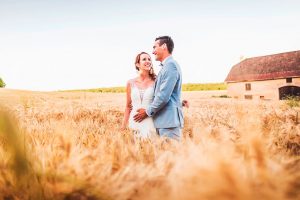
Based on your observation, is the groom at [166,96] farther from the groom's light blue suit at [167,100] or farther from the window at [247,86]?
the window at [247,86]

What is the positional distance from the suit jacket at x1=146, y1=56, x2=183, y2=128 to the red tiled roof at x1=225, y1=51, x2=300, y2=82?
1493 inches

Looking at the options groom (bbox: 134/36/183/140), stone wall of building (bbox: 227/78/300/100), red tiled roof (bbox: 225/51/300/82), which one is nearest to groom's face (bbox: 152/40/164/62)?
groom (bbox: 134/36/183/140)

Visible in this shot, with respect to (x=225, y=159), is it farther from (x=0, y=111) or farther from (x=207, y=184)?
(x=0, y=111)

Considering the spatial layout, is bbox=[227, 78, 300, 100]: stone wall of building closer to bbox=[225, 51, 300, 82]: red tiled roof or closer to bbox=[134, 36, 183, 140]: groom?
bbox=[225, 51, 300, 82]: red tiled roof

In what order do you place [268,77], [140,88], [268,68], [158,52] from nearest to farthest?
[158,52] → [140,88] → [268,77] → [268,68]

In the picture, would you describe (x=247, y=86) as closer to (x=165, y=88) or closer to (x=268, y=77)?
(x=268, y=77)

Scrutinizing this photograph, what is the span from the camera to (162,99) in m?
3.95

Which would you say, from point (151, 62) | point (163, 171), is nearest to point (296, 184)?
point (163, 171)

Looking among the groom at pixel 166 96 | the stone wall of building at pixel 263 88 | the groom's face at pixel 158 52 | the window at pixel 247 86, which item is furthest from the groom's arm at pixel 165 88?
the window at pixel 247 86

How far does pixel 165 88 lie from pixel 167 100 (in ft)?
0.51

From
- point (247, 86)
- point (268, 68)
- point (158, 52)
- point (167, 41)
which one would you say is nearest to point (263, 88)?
point (247, 86)

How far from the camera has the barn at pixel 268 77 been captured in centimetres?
4106

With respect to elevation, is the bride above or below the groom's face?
below

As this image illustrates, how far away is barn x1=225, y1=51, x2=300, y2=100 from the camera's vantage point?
135 ft
